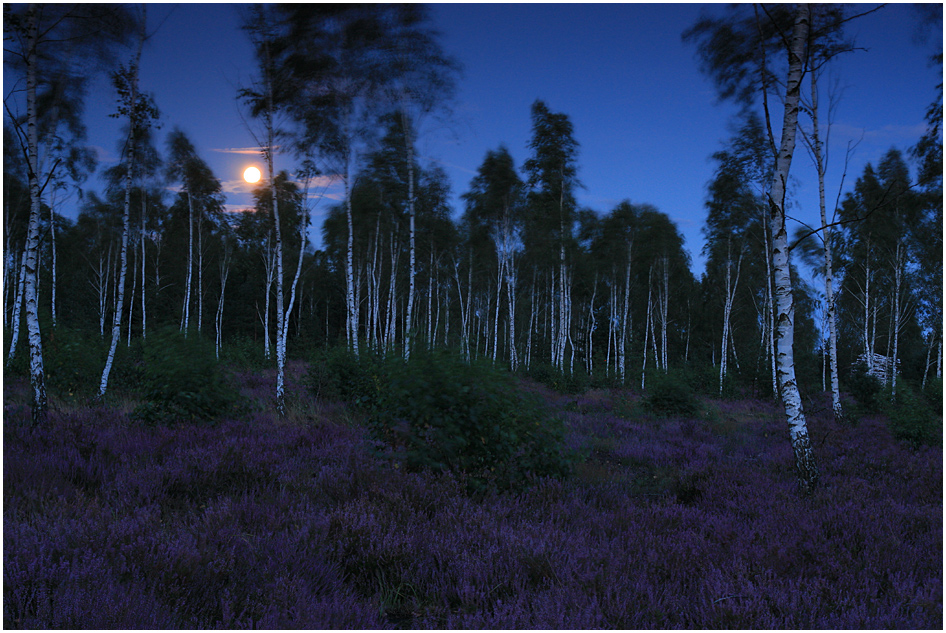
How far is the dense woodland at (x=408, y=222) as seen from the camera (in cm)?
732

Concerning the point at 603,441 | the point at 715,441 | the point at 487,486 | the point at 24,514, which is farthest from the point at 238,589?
the point at 715,441

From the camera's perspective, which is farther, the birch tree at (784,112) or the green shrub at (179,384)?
the green shrub at (179,384)

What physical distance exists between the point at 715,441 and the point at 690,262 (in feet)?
94.9

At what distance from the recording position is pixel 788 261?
5.77 m

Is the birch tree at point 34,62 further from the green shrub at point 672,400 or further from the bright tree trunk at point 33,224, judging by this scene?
the green shrub at point 672,400

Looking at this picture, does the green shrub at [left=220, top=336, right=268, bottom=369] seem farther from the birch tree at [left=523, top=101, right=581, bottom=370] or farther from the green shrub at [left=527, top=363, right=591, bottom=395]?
the birch tree at [left=523, top=101, right=581, bottom=370]

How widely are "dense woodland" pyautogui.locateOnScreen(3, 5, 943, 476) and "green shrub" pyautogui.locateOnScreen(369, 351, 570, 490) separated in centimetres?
46

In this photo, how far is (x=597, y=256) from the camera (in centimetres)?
2755

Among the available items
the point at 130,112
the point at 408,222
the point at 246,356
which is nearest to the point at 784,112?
the point at 130,112

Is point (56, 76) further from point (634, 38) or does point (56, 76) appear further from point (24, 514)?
point (634, 38)

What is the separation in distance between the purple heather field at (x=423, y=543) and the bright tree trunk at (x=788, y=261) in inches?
20.9

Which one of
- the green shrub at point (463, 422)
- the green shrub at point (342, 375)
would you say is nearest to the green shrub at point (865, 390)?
the green shrub at point (463, 422)

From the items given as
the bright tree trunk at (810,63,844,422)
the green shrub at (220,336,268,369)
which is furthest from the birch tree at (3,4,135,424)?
the bright tree trunk at (810,63,844,422)

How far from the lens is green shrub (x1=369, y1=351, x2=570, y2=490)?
516cm
